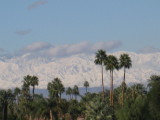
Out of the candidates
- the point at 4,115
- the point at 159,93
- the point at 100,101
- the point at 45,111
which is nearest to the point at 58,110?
the point at 45,111

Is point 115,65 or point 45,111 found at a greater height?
point 115,65

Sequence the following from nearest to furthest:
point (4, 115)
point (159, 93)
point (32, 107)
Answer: point (159, 93) → point (4, 115) → point (32, 107)

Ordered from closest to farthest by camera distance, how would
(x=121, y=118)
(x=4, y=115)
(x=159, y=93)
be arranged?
(x=159, y=93) → (x=121, y=118) → (x=4, y=115)

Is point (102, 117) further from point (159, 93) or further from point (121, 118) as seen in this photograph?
point (159, 93)

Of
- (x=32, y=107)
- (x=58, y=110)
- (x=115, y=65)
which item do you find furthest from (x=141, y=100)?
(x=32, y=107)

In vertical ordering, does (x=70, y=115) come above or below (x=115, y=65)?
below

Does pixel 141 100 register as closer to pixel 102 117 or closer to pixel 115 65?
pixel 102 117

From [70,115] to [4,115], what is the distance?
3133 cm

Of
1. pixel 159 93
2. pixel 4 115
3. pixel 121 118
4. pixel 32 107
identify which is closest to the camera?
pixel 159 93

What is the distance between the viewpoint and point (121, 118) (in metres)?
114

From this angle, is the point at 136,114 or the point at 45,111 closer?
the point at 136,114

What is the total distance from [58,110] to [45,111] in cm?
582

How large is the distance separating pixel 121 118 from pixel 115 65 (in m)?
55.8

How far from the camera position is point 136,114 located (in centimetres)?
11200
